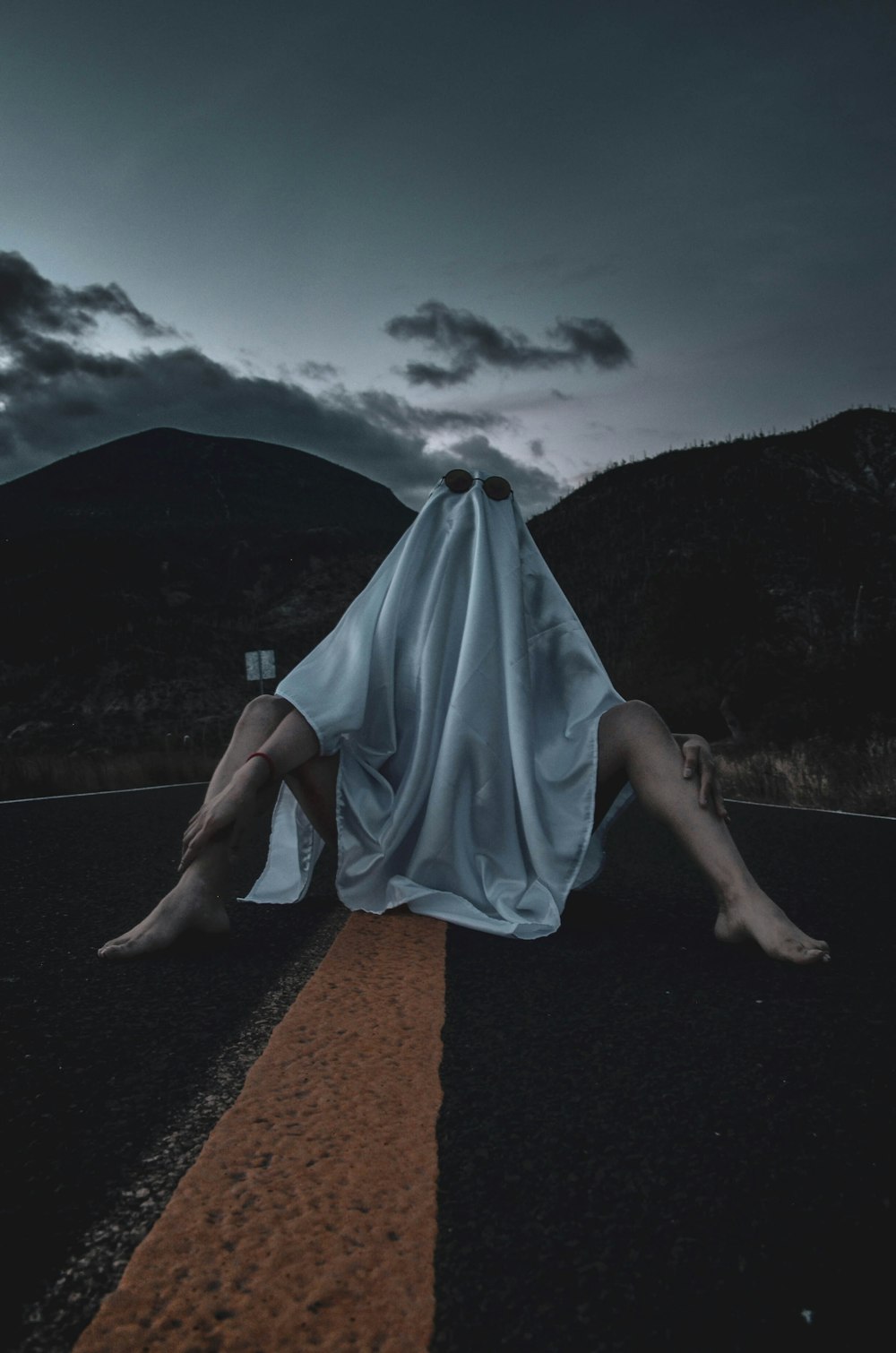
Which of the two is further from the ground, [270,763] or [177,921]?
[270,763]

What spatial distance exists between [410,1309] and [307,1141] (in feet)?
1.40

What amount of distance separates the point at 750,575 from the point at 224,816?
91.2 feet

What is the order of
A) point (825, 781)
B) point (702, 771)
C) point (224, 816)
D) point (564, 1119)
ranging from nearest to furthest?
point (564, 1119) → point (224, 816) → point (702, 771) → point (825, 781)

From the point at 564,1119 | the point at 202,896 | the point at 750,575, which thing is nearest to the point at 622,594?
the point at 750,575

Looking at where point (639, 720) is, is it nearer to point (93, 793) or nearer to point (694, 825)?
point (694, 825)

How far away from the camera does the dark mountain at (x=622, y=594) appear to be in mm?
25000

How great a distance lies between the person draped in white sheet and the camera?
8.43 ft

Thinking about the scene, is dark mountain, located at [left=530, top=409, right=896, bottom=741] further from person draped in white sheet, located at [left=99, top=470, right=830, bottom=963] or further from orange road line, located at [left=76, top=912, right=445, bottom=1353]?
orange road line, located at [left=76, top=912, right=445, bottom=1353]

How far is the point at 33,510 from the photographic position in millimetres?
96375

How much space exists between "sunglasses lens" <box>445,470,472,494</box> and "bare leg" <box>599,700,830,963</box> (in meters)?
1.05

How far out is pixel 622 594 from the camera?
173 feet

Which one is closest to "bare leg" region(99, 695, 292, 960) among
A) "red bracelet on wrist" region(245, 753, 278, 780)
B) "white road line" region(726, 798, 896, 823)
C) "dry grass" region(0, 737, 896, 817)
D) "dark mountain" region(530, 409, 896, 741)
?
"red bracelet on wrist" region(245, 753, 278, 780)

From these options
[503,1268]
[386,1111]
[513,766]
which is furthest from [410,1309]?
[513,766]

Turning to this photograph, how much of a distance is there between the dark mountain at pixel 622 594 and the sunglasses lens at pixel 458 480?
13.9 metres
